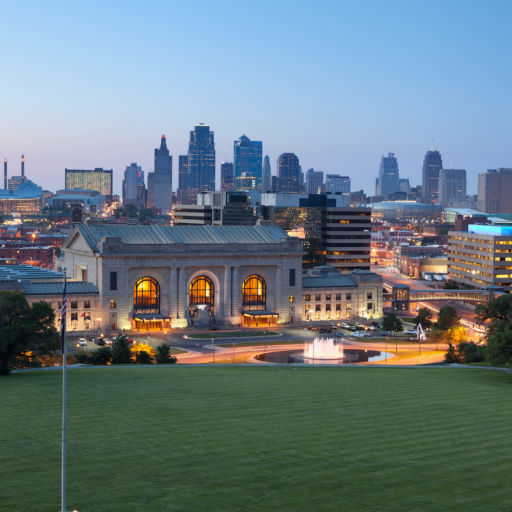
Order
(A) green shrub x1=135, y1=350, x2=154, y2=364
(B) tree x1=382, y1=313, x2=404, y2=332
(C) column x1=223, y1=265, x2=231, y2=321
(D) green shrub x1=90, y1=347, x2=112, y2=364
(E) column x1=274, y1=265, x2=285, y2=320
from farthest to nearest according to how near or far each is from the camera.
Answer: (E) column x1=274, y1=265, x2=285, y2=320
(C) column x1=223, y1=265, x2=231, y2=321
(B) tree x1=382, y1=313, x2=404, y2=332
(A) green shrub x1=135, y1=350, x2=154, y2=364
(D) green shrub x1=90, y1=347, x2=112, y2=364

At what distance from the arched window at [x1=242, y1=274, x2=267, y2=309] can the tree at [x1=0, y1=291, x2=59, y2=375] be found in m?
75.9

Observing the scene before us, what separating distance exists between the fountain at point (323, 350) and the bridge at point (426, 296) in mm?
47499

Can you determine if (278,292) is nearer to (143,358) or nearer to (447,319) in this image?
(447,319)

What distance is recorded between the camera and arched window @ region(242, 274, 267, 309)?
15388 cm

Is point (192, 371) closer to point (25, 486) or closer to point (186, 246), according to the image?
point (25, 486)

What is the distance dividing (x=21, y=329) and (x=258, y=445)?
40679 mm

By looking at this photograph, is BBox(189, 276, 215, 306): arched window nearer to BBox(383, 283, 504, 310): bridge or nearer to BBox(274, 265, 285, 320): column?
BBox(274, 265, 285, 320): column

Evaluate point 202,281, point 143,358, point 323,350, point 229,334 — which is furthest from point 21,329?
point 202,281

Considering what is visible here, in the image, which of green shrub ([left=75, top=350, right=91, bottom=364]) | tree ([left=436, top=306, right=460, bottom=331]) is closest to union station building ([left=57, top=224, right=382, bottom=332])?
tree ([left=436, top=306, right=460, bottom=331])

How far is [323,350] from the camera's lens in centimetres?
12112

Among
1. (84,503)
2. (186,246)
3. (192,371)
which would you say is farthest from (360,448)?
(186,246)

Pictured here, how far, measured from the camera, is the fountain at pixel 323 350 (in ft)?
380

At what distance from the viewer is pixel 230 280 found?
150500 mm

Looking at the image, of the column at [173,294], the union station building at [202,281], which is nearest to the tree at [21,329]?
the union station building at [202,281]
